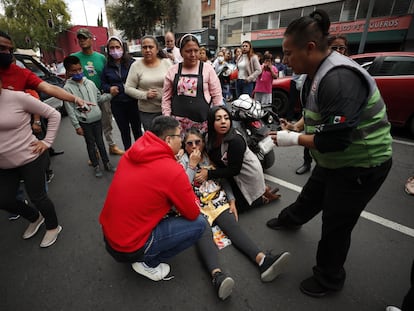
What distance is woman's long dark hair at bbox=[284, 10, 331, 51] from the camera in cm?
119

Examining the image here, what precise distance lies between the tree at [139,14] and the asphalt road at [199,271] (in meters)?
29.9

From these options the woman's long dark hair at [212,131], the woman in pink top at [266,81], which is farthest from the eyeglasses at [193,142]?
the woman in pink top at [266,81]

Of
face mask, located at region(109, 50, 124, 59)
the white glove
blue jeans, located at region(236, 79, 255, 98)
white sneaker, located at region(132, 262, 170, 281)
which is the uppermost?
→ face mask, located at region(109, 50, 124, 59)

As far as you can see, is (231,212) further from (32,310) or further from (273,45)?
(273,45)

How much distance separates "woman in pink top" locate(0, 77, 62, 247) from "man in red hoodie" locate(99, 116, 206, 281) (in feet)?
2.96

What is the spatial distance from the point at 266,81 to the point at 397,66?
101 inches

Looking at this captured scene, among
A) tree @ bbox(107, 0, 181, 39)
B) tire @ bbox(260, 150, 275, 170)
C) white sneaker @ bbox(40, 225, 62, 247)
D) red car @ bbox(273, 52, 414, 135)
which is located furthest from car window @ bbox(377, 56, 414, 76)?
tree @ bbox(107, 0, 181, 39)

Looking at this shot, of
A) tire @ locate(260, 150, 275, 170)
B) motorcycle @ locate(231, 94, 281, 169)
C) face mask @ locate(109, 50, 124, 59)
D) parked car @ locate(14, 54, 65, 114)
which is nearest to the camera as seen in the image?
motorcycle @ locate(231, 94, 281, 169)

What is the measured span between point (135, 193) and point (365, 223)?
2492 millimetres

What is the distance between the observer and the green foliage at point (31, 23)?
26984 millimetres

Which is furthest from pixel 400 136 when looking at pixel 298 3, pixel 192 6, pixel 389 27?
pixel 192 6

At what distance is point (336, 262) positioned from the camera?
5.25 feet

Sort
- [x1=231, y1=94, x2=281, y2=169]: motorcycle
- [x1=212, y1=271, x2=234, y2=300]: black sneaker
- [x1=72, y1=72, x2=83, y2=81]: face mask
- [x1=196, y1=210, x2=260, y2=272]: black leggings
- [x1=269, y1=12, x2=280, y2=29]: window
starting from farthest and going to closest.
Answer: [x1=269, y1=12, x2=280, y2=29]: window
[x1=231, y1=94, x2=281, y2=169]: motorcycle
[x1=72, y1=72, x2=83, y2=81]: face mask
[x1=196, y1=210, x2=260, y2=272]: black leggings
[x1=212, y1=271, x2=234, y2=300]: black sneaker

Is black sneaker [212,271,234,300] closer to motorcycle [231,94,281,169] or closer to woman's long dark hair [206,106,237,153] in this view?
woman's long dark hair [206,106,237,153]
